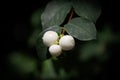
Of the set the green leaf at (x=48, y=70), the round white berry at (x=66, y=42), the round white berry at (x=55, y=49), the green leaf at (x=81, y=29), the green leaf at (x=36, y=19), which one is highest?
the green leaf at (x=36, y=19)

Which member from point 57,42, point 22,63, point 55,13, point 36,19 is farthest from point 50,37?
point 22,63

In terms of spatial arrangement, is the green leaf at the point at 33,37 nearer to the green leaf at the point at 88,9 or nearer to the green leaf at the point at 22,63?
the green leaf at the point at 22,63

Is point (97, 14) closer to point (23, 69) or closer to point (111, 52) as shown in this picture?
point (111, 52)

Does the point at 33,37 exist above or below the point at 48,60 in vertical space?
above

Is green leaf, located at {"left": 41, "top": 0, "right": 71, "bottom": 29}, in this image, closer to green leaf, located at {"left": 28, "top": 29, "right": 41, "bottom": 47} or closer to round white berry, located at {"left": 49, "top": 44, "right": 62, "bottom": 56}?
round white berry, located at {"left": 49, "top": 44, "right": 62, "bottom": 56}

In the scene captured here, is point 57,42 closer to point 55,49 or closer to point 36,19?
point 55,49

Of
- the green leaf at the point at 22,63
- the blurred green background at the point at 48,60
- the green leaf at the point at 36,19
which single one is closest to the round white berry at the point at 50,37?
the blurred green background at the point at 48,60

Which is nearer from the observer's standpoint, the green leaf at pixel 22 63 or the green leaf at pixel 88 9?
the green leaf at pixel 88 9
